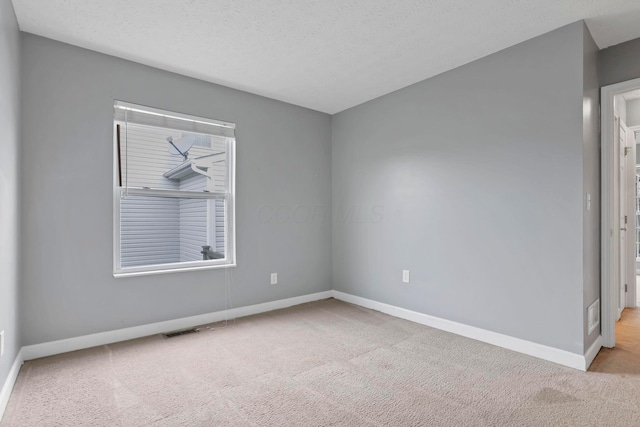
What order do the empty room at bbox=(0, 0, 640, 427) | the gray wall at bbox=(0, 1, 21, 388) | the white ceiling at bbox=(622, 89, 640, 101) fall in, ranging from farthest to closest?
the white ceiling at bbox=(622, 89, 640, 101)
the empty room at bbox=(0, 0, 640, 427)
the gray wall at bbox=(0, 1, 21, 388)

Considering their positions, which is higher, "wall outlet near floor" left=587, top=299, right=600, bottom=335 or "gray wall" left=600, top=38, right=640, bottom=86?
"gray wall" left=600, top=38, right=640, bottom=86

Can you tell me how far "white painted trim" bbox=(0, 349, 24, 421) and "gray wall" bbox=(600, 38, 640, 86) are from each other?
4586 millimetres

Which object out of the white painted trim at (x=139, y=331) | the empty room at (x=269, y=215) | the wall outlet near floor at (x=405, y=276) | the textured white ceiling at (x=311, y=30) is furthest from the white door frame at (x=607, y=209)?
the white painted trim at (x=139, y=331)

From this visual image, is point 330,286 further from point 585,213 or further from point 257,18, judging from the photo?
point 257,18

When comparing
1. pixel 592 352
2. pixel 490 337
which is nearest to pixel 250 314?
pixel 490 337

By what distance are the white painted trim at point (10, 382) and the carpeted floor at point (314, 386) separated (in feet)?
0.13

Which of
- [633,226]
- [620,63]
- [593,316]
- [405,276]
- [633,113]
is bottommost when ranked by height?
[593,316]

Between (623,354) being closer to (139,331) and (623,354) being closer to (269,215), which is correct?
(269,215)

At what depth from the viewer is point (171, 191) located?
3.22 meters

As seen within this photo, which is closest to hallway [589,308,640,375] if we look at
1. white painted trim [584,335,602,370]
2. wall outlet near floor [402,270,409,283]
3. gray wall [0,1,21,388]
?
white painted trim [584,335,602,370]

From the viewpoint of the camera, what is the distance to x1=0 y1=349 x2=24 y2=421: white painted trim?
1852 mm

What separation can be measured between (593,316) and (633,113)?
2509 mm

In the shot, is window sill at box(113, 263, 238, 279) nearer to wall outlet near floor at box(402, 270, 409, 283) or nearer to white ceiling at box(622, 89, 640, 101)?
wall outlet near floor at box(402, 270, 409, 283)

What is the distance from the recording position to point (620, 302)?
3611mm
